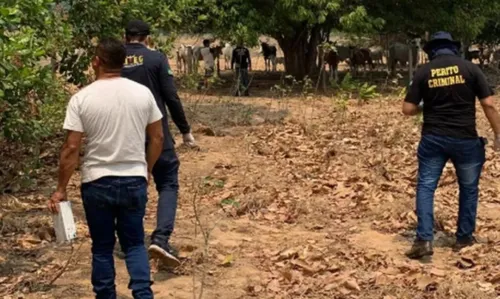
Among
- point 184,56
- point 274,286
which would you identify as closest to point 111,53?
point 274,286

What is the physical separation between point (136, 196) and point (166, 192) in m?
1.07

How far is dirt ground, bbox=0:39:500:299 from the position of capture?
449cm

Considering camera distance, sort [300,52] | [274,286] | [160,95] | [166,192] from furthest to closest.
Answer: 1. [300,52]
2. [160,95]
3. [166,192]
4. [274,286]

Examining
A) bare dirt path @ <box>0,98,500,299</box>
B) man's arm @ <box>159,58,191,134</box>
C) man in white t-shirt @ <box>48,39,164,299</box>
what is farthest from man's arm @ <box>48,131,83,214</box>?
man's arm @ <box>159,58,191,134</box>

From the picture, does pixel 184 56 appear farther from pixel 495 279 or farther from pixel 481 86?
pixel 495 279

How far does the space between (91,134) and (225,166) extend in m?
4.74

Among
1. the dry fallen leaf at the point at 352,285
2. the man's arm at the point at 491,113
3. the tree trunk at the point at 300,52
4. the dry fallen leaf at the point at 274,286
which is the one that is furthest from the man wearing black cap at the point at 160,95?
the tree trunk at the point at 300,52

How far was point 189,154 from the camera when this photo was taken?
29.5 ft

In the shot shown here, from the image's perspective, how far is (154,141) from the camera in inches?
155

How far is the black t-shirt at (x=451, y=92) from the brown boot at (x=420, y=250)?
764 millimetres

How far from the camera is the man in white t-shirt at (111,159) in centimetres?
362

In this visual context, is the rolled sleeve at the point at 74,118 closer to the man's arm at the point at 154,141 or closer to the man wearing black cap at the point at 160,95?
the man's arm at the point at 154,141

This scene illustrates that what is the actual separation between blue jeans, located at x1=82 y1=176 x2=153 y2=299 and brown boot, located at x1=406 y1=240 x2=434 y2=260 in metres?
2.06

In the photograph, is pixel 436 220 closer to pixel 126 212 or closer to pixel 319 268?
pixel 319 268
